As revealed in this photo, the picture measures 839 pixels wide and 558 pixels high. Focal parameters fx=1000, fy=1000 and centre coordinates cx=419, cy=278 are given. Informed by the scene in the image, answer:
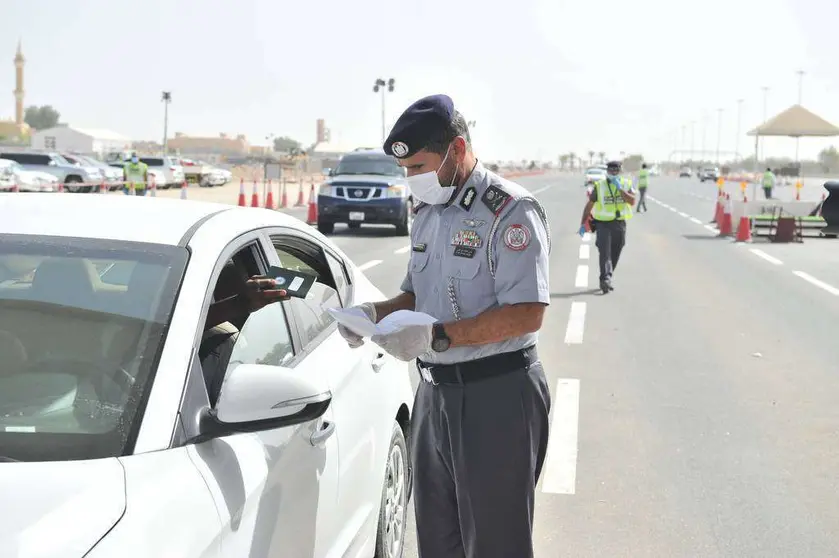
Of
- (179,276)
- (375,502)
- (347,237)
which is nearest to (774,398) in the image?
(375,502)

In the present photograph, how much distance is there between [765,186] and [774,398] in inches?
1593

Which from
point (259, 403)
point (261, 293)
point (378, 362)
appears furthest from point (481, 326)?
point (378, 362)

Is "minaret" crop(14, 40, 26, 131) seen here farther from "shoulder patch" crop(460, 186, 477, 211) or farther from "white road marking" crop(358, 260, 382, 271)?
"shoulder patch" crop(460, 186, 477, 211)

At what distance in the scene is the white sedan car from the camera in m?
2.12

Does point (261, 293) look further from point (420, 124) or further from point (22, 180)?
point (22, 180)

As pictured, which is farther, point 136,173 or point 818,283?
point 136,173

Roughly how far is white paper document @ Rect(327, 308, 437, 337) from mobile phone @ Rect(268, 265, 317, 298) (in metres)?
0.23

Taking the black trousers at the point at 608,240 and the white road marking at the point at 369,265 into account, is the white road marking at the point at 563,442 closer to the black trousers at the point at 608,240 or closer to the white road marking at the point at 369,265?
the black trousers at the point at 608,240

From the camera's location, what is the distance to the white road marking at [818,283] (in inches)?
545

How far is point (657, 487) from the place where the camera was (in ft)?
17.6

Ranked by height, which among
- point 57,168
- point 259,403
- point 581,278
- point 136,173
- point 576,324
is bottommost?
point 576,324

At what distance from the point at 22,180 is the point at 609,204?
21.7 meters

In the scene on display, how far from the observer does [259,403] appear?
8.02 ft

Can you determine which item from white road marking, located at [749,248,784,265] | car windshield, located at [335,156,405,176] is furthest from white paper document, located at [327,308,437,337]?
car windshield, located at [335,156,405,176]
